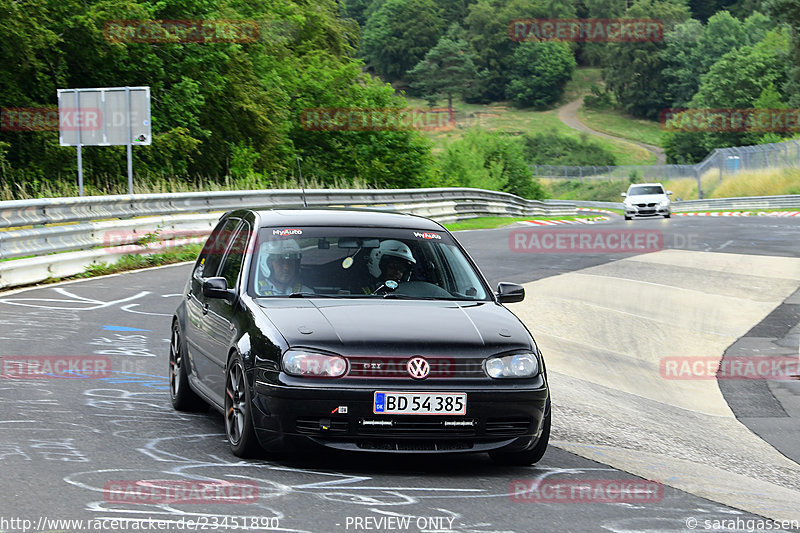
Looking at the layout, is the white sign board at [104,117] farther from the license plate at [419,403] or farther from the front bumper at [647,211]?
the front bumper at [647,211]

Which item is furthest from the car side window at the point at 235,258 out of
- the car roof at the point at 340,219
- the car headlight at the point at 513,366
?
the car headlight at the point at 513,366

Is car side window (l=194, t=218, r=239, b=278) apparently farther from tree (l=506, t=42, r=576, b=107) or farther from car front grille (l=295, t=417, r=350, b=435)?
tree (l=506, t=42, r=576, b=107)

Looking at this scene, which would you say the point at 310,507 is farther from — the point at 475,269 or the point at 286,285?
the point at 475,269

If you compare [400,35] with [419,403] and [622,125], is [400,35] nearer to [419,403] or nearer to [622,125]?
[622,125]

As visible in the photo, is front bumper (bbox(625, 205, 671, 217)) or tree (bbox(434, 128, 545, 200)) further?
tree (bbox(434, 128, 545, 200))

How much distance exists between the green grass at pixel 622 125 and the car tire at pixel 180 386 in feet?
488

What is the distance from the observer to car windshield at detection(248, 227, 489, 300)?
726cm

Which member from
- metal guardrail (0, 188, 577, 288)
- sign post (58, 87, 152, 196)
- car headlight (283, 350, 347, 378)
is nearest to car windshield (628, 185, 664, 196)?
metal guardrail (0, 188, 577, 288)

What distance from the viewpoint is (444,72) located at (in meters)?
175

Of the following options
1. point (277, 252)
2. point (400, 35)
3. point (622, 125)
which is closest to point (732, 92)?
point (622, 125)

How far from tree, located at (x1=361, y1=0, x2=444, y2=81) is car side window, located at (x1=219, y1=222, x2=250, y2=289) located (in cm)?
18278

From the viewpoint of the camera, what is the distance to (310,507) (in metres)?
5.45

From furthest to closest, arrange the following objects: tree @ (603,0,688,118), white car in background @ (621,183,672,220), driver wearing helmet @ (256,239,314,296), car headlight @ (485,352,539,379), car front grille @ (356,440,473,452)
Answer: tree @ (603,0,688,118) → white car in background @ (621,183,672,220) → driver wearing helmet @ (256,239,314,296) → car headlight @ (485,352,539,379) → car front grille @ (356,440,473,452)

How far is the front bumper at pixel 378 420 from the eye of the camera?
6191 millimetres
